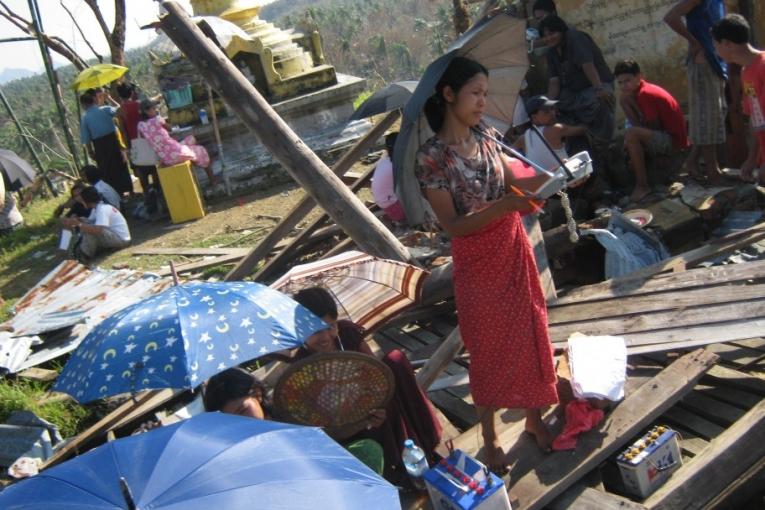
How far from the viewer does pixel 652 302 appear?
4715mm

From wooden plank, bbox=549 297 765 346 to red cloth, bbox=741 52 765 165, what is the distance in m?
1.90

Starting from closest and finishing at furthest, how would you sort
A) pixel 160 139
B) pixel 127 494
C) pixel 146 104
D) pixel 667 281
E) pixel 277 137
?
pixel 127 494
pixel 667 281
pixel 277 137
pixel 160 139
pixel 146 104

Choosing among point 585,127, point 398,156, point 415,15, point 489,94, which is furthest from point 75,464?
point 415,15

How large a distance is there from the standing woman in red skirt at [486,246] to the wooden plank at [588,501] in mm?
318

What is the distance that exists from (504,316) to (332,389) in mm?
856

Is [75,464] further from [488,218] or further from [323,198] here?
[323,198]

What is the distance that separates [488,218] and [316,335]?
40.7 inches

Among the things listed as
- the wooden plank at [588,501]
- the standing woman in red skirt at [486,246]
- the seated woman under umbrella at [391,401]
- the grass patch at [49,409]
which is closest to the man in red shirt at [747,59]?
the standing woman in red skirt at [486,246]

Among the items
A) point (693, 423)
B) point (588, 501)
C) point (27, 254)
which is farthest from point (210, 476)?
point (27, 254)

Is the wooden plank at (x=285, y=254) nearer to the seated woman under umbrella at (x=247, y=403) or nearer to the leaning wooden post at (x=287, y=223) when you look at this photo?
the leaning wooden post at (x=287, y=223)

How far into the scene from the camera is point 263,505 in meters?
2.25

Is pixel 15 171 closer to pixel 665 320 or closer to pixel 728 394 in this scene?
pixel 665 320

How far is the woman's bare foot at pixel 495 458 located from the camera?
3641mm

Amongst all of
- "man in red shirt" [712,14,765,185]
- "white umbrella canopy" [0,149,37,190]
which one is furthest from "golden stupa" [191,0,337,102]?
"man in red shirt" [712,14,765,185]
